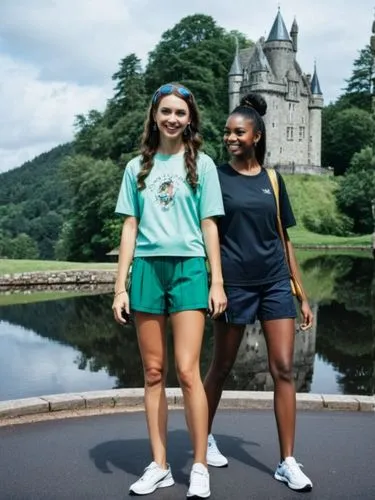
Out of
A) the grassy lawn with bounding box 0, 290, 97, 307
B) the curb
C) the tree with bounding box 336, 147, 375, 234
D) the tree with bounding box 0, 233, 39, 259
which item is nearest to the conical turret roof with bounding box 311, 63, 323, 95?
the tree with bounding box 336, 147, 375, 234

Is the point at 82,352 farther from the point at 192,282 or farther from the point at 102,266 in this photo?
the point at 102,266

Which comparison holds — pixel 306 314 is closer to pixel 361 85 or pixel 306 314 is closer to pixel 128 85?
pixel 128 85

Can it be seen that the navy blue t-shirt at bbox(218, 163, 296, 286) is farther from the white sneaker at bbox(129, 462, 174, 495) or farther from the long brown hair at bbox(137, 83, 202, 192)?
the white sneaker at bbox(129, 462, 174, 495)

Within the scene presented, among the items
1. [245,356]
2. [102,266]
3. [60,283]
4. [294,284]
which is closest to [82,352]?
[245,356]

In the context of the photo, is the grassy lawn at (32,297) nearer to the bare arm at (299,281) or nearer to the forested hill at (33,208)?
the bare arm at (299,281)

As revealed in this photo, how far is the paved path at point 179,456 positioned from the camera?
166 inches

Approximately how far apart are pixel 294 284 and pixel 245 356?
757 cm

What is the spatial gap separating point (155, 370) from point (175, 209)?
0.91 metres

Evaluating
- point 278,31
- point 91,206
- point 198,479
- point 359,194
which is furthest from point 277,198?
point 278,31

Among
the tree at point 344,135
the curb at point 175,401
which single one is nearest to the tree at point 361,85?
the tree at point 344,135

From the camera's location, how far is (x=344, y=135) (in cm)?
7469

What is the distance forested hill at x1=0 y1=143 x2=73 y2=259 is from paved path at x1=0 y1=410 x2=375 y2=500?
2807 inches

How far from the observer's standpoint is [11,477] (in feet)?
14.6

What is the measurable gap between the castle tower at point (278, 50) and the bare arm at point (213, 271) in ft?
236
